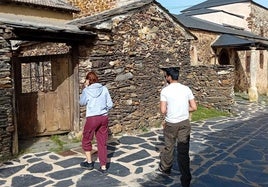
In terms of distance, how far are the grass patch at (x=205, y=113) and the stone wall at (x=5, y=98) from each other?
606 cm

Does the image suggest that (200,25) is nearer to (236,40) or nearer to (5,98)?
(236,40)

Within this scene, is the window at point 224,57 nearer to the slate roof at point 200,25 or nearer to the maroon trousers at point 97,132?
the slate roof at point 200,25

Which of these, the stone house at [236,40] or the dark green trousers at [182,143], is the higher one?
the stone house at [236,40]

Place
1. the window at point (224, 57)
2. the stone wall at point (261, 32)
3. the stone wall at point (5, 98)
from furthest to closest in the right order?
the stone wall at point (261, 32) < the window at point (224, 57) < the stone wall at point (5, 98)

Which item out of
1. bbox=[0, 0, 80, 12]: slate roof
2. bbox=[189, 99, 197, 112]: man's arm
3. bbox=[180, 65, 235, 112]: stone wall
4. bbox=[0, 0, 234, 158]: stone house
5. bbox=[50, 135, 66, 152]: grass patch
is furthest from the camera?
bbox=[0, 0, 80, 12]: slate roof

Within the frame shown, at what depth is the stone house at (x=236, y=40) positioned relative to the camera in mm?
15352

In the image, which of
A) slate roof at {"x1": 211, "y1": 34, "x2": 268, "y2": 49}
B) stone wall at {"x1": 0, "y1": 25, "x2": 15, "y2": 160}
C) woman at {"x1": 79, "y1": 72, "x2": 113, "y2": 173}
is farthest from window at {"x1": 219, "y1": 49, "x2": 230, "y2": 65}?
stone wall at {"x1": 0, "y1": 25, "x2": 15, "y2": 160}

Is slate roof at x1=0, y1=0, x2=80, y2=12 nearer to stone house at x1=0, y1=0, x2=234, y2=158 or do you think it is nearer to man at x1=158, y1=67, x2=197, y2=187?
stone house at x1=0, y1=0, x2=234, y2=158

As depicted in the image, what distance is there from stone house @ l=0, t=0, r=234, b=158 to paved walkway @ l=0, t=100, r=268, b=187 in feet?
2.38

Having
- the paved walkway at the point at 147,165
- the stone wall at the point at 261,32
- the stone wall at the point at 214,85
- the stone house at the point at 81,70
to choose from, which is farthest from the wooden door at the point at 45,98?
the stone wall at the point at 261,32

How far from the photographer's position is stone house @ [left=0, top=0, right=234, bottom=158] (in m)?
5.61

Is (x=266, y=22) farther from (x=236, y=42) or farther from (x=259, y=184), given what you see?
(x=259, y=184)

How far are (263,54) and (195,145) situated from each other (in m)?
18.4

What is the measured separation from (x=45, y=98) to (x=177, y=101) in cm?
375
